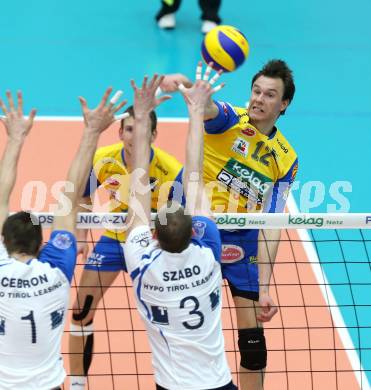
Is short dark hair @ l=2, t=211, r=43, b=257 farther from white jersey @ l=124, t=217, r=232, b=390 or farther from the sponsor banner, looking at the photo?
the sponsor banner

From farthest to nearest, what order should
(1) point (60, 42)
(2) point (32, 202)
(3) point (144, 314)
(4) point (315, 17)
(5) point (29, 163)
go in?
(4) point (315, 17), (1) point (60, 42), (5) point (29, 163), (2) point (32, 202), (3) point (144, 314)

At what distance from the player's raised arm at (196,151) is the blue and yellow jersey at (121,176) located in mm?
1182

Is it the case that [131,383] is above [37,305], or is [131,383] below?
below

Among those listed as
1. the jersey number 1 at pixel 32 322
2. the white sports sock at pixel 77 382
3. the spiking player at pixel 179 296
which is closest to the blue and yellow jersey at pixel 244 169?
the spiking player at pixel 179 296

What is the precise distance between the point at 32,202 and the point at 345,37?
21.9 ft

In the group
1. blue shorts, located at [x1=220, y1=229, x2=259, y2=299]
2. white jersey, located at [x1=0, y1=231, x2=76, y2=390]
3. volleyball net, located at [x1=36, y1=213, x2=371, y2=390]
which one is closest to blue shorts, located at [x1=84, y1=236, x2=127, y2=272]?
volleyball net, located at [x1=36, y1=213, x2=371, y2=390]

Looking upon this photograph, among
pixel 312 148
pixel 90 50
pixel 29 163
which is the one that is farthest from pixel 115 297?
pixel 90 50

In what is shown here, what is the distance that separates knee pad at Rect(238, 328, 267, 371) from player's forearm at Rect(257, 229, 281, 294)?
0.42 metres

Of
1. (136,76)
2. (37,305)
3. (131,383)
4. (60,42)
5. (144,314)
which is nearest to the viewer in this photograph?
(37,305)

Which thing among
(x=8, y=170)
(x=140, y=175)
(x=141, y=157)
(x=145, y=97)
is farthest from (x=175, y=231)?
(x=8, y=170)

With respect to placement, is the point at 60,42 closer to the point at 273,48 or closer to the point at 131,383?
→ the point at 273,48

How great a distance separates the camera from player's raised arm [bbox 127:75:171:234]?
4750mm

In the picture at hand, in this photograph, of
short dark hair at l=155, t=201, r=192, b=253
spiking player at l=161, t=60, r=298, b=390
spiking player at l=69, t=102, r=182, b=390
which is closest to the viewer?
short dark hair at l=155, t=201, r=192, b=253

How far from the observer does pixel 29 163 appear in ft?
31.3
